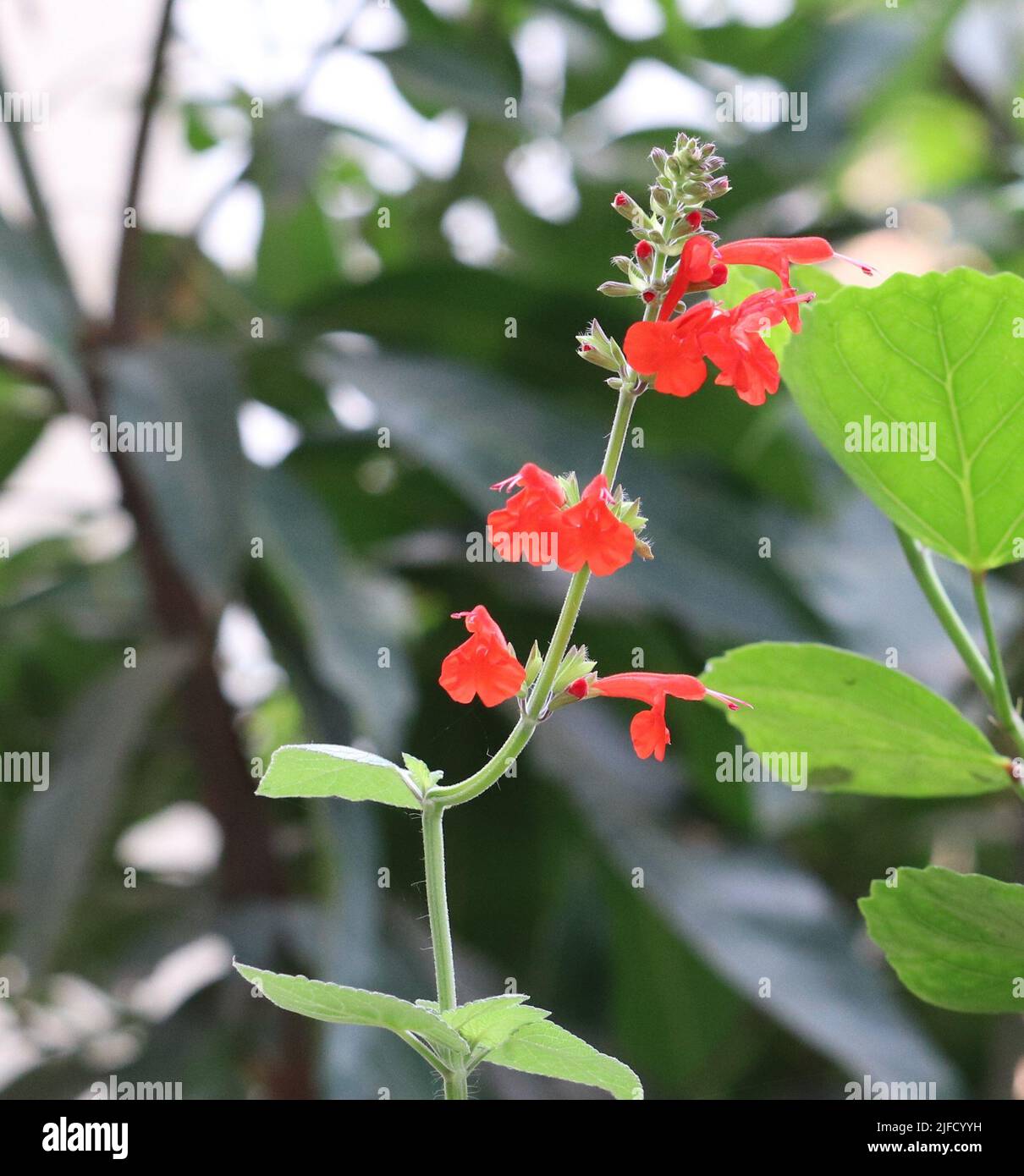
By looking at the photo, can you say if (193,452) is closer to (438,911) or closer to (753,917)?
(753,917)

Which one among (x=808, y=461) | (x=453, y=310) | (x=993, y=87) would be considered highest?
(x=993, y=87)

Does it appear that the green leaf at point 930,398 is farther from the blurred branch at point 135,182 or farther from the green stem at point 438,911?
the blurred branch at point 135,182

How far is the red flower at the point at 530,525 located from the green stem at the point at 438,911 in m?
0.03

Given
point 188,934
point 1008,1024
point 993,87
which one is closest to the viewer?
point 1008,1024

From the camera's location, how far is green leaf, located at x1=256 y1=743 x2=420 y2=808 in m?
0.15

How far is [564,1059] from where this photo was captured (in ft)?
0.53

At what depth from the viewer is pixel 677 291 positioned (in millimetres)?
171

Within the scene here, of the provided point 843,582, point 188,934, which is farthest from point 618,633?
point 188,934

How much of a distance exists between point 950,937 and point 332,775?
0.10 m

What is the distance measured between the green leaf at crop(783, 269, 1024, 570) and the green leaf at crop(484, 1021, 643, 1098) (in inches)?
4.5

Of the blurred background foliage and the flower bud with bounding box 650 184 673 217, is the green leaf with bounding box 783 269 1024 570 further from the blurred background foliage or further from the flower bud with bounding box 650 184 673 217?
the blurred background foliage

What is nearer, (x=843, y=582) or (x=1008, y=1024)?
(x=1008, y=1024)

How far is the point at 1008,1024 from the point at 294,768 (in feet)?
1.88

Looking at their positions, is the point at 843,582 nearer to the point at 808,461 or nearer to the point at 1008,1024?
the point at 808,461
